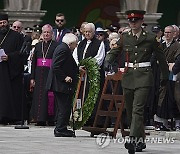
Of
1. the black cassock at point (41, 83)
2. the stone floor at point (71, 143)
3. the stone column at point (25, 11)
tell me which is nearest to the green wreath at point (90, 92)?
the stone floor at point (71, 143)

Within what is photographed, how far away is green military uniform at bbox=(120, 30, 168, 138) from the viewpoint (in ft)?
47.1

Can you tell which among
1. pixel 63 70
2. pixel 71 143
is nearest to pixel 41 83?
pixel 63 70

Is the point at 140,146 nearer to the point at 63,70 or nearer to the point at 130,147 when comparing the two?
the point at 130,147

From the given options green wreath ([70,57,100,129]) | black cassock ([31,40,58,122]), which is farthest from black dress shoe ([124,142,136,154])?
black cassock ([31,40,58,122])

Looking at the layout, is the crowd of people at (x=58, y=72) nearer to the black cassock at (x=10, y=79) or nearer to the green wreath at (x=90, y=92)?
the black cassock at (x=10, y=79)

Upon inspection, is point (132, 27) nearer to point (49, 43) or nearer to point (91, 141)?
point (91, 141)

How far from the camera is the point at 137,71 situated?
14.5m

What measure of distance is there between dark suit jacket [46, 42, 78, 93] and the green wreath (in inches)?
23.9

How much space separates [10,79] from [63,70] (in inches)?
134

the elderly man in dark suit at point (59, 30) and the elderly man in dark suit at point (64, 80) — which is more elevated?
the elderly man in dark suit at point (59, 30)

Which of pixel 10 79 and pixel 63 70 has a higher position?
pixel 63 70

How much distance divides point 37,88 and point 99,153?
19.7 ft

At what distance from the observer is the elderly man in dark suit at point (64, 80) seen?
1666cm

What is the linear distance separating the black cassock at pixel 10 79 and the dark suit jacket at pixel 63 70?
3.07 meters
